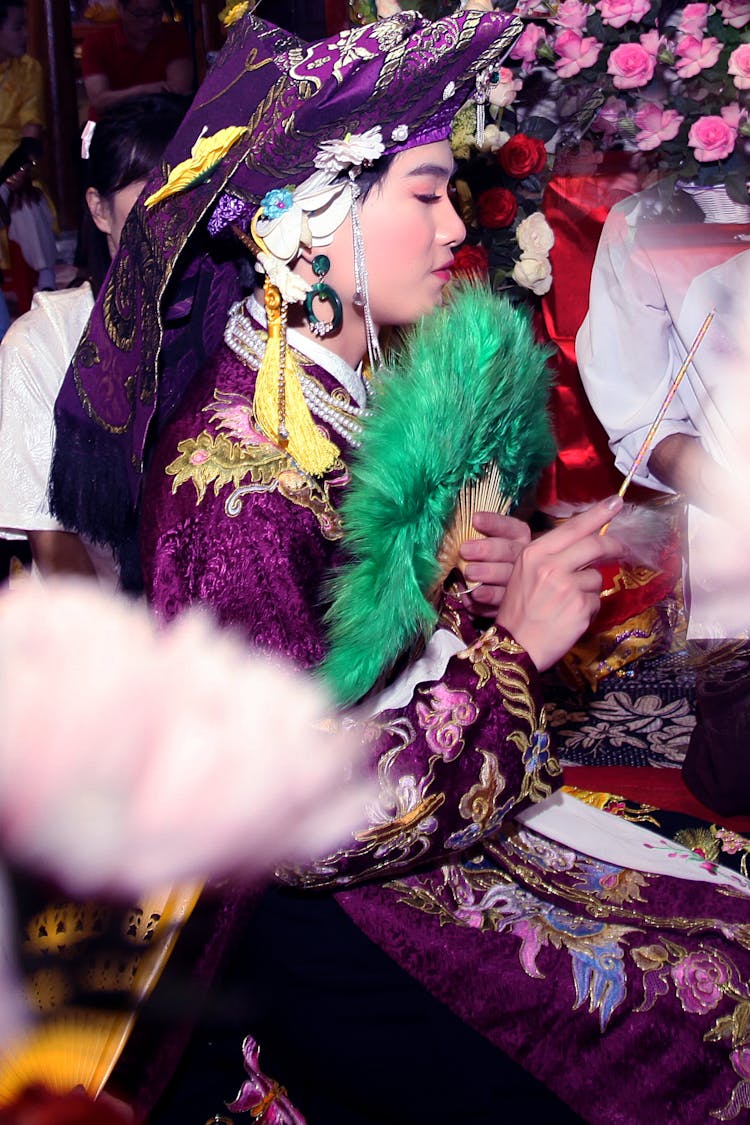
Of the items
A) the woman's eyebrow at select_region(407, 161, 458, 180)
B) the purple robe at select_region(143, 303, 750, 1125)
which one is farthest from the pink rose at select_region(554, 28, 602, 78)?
the purple robe at select_region(143, 303, 750, 1125)

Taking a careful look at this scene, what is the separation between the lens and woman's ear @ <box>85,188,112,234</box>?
2098 mm

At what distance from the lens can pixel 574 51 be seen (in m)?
2.26

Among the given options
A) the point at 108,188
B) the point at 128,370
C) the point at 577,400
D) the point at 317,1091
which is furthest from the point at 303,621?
the point at 577,400

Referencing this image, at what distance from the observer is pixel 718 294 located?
6.89 ft

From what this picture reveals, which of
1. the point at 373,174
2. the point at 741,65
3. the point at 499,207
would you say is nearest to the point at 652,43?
the point at 741,65

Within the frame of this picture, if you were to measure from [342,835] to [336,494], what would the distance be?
37cm

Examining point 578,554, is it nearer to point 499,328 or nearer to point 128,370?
point 499,328

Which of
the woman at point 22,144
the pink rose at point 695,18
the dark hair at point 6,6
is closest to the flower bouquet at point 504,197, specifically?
the pink rose at point 695,18

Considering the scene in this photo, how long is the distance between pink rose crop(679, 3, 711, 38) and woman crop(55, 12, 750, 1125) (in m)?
0.92

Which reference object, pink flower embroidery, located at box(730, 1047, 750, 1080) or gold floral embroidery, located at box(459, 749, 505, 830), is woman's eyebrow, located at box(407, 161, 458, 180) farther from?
pink flower embroidery, located at box(730, 1047, 750, 1080)

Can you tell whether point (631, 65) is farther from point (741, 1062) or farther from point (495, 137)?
point (741, 1062)

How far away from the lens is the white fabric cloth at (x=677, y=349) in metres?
2.02

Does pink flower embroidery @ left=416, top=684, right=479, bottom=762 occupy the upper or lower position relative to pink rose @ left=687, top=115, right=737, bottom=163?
lower

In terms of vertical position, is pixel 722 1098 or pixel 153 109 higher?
pixel 153 109
